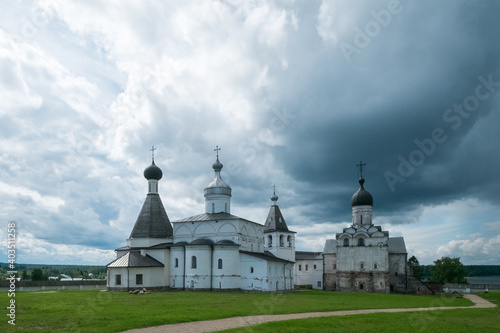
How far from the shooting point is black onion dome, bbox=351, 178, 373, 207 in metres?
41.8

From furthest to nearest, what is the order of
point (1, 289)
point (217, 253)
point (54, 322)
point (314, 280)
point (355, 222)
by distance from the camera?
point (314, 280) < point (355, 222) < point (217, 253) < point (1, 289) < point (54, 322)

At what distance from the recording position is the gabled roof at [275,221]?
140 ft

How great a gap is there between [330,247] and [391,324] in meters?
32.0

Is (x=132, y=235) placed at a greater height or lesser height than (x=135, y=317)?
greater

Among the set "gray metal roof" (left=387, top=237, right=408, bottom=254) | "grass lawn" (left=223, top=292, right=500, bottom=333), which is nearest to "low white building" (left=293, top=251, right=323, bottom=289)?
"gray metal roof" (left=387, top=237, right=408, bottom=254)

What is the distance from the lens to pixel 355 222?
4191 centimetres

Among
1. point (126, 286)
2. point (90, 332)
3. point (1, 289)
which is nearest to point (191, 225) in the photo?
point (126, 286)

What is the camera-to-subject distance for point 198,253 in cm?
3173

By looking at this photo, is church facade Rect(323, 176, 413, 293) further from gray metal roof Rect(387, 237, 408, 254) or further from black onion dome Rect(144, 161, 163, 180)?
black onion dome Rect(144, 161, 163, 180)

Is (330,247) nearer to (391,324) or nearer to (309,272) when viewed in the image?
(309,272)

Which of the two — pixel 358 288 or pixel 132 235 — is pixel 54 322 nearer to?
pixel 132 235

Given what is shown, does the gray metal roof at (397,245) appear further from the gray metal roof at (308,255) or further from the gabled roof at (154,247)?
the gabled roof at (154,247)

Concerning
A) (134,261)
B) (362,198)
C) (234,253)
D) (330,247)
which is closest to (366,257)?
(362,198)

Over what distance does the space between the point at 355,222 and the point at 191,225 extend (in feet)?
55.6
